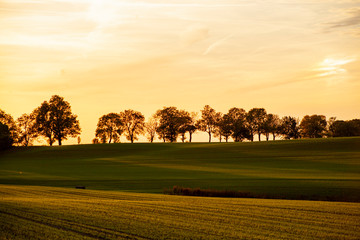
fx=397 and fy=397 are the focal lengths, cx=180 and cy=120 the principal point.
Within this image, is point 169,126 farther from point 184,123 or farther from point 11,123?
point 11,123

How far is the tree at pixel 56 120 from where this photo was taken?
10812cm

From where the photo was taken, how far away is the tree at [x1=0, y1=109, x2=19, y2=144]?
→ 110m

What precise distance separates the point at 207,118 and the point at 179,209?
11797 centimetres

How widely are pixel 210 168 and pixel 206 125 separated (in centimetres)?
7845

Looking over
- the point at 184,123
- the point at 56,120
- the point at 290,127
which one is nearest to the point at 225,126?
the point at 184,123

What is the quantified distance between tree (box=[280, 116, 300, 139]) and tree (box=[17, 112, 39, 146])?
279 ft

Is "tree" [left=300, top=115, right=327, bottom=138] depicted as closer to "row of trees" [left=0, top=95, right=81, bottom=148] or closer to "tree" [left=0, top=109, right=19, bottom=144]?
"row of trees" [left=0, top=95, right=81, bottom=148]

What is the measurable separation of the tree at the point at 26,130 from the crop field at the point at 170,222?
327 feet

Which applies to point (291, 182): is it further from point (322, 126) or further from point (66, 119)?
point (322, 126)

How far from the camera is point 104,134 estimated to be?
12669 cm

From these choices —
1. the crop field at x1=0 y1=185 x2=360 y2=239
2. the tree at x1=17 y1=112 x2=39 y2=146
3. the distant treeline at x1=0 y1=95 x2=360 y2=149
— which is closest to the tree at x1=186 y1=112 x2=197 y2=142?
the distant treeline at x1=0 y1=95 x2=360 y2=149

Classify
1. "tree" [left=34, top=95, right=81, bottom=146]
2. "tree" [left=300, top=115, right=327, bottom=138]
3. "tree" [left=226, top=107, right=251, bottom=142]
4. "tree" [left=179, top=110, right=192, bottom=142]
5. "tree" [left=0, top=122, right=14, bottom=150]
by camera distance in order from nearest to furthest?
"tree" [left=0, top=122, right=14, bottom=150] → "tree" [left=34, top=95, right=81, bottom=146] → "tree" [left=226, top=107, right=251, bottom=142] → "tree" [left=179, top=110, right=192, bottom=142] → "tree" [left=300, top=115, right=327, bottom=138]

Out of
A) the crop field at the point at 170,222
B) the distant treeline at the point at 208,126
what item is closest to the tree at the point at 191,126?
the distant treeline at the point at 208,126

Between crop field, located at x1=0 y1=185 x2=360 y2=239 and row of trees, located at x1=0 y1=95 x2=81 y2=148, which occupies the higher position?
row of trees, located at x1=0 y1=95 x2=81 y2=148
